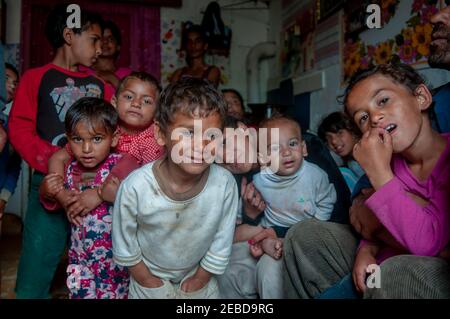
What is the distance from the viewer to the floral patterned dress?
136cm

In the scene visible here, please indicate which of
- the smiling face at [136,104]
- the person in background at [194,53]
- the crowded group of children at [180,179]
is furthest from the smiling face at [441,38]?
the person in background at [194,53]

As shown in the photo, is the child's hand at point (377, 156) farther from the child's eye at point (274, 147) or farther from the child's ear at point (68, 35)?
the child's ear at point (68, 35)

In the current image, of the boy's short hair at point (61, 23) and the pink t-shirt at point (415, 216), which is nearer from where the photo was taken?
the pink t-shirt at point (415, 216)

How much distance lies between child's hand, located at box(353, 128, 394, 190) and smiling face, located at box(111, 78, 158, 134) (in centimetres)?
83

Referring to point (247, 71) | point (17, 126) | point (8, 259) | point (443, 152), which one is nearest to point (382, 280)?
point (443, 152)

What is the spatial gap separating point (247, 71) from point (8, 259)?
287 cm

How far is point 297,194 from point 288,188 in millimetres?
40

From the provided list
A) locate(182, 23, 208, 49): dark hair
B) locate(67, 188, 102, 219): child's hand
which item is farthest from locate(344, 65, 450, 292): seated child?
locate(182, 23, 208, 49): dark hair

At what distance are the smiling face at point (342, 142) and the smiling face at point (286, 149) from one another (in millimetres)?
666

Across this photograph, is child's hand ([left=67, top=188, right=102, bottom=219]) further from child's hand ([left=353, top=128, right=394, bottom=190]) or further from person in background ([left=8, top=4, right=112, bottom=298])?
child's hand ([left=353, top=128, right=394, bottom=190])

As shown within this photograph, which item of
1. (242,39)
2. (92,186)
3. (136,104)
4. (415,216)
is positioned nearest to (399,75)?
(415,216)

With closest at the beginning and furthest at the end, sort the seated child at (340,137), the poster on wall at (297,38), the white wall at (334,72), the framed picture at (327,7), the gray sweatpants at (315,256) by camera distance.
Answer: the gray sweatpants at (315,256) → the white wall at (334,72) → the seated child at (340,137) → the framed picture at (327,7) → the poster on wall at (297,38)

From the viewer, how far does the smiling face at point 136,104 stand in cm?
147

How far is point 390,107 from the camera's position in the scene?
1.00m
